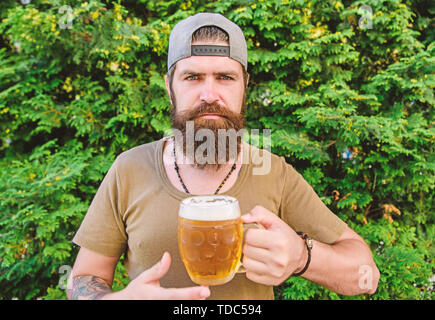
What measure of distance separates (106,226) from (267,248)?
0.84 m

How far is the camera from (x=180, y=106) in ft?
5.03

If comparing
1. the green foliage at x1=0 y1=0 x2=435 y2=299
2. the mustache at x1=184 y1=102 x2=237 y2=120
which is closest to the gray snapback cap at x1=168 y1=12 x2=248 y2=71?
the mustache at x1=184 y1=102 x2=237 y2=120

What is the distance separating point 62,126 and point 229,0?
2.24 metres

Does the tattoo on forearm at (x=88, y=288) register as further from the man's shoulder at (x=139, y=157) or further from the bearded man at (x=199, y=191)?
the man's shoulder at (x=139, y=157)

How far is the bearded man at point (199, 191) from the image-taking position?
1364mm

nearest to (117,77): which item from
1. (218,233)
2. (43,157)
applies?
(43,157)

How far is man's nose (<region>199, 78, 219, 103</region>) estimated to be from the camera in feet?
4.65

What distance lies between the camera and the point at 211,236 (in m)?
0.96

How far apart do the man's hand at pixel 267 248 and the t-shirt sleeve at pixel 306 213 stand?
1.55 ft

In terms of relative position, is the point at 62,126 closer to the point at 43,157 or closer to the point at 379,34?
the point at 43,157

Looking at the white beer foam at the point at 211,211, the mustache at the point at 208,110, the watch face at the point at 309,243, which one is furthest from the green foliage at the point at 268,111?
the white beer foam at the point at 211,211

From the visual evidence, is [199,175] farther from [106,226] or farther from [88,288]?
[88,288]

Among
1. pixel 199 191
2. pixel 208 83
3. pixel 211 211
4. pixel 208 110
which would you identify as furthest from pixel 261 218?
pixel 208 83

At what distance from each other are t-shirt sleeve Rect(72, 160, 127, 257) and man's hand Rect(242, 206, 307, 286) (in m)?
0.73
